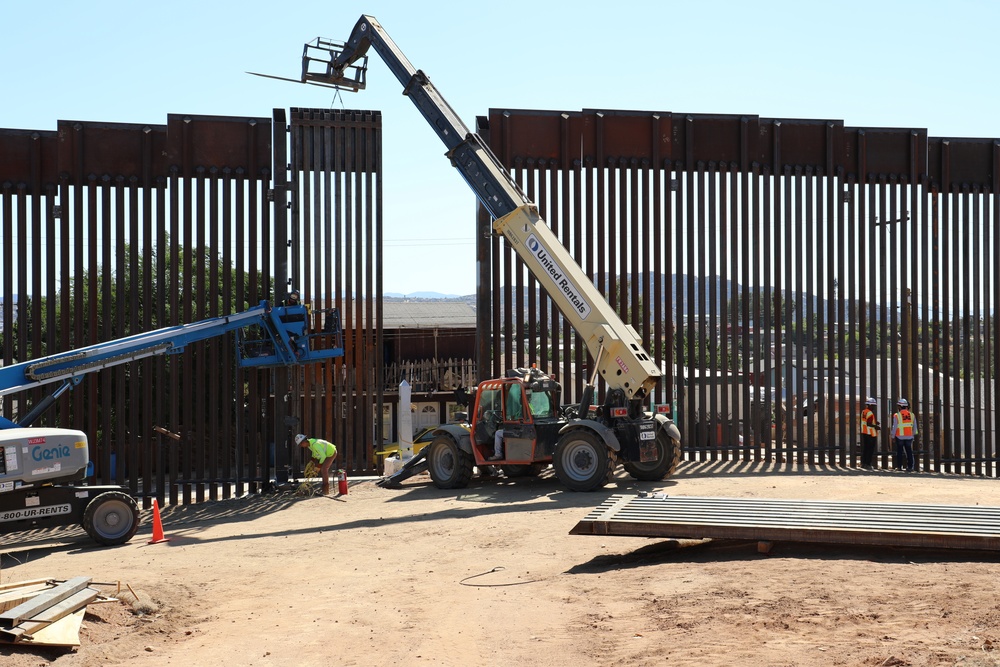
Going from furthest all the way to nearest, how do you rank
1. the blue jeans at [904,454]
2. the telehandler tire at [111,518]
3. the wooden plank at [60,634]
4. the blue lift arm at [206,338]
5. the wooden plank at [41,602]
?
the blue jeans at [904,454] → the blue lift arm at [206,338] → the telehandler tire at [111,518] → the wooden plank at [41,602] → the wooden plank at [60,634]

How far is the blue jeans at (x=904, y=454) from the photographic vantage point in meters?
20.5

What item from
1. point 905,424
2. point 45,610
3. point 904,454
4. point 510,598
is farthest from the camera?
point 904,454

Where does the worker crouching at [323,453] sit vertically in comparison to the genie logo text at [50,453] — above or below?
below

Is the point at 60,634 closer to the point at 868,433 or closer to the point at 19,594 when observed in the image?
the point at 19,594

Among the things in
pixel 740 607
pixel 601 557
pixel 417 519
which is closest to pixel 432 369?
pixel 417 519

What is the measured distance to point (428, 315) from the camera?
45.1 metres

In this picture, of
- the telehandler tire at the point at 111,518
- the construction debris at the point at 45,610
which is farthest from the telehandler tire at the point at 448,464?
the construction debris at the point at 45,610

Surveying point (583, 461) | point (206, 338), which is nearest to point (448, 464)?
point (583, 461)

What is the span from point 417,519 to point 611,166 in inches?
371

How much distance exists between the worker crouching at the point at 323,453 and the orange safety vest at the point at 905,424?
12.0m

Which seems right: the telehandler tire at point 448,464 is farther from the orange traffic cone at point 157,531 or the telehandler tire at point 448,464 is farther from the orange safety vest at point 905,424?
the orange safety vest at point 905,424

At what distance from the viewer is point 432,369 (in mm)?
37031

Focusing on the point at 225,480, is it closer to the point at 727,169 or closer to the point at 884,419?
the point at 727,169

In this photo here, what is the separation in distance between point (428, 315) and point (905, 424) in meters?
27.7
